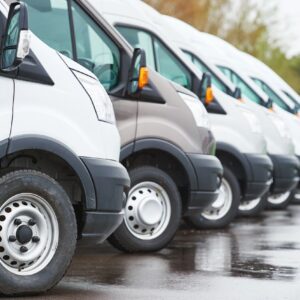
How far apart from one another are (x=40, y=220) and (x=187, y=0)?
2885 centimetres

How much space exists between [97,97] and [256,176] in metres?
5.71

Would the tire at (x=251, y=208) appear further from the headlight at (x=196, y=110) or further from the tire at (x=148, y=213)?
the tire at (x=148, y=213)

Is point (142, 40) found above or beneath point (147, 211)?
above

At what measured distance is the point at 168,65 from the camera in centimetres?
1081

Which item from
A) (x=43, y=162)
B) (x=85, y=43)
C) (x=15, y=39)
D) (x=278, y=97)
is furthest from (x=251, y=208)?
(x=15, y=39)

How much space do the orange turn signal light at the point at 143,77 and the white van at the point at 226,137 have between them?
1.54 metres

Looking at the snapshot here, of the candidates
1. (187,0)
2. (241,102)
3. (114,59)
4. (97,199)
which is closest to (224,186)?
(241,102)

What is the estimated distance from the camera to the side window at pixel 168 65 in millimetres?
10757

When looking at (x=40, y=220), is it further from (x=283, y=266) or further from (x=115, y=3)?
(x=115, y=3)

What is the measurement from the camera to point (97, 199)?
23.3 feet

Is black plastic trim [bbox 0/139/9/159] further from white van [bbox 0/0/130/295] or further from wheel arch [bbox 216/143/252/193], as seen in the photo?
wheel arch [bbox 216/143/252/193]

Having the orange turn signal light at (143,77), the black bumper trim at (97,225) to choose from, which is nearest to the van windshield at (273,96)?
the orange turn signal light at (143,77)

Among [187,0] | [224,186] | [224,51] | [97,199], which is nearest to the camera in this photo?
[97,199]

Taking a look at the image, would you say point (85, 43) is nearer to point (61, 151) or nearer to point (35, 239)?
point (61, 151)
